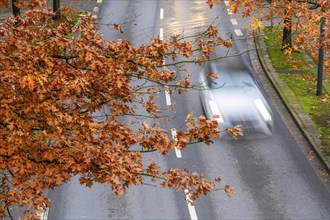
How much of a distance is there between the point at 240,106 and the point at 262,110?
0.92m

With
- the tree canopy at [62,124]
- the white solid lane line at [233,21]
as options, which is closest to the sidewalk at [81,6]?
the white solid lane line at [233,21]

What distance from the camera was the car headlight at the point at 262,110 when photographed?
27.0 metres

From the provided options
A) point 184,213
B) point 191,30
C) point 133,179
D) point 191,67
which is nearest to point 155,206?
point 184,213

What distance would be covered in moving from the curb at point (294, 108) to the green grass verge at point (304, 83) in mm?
186

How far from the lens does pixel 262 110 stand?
1069 inches

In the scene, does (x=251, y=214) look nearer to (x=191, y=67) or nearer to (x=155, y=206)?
(x=155, y=206)

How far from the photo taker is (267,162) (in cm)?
2462

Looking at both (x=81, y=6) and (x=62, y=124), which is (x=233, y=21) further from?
(x=62, y=124)

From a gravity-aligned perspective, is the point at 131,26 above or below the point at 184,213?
above

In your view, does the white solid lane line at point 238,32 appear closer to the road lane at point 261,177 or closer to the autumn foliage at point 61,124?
the road lane at point 261,177

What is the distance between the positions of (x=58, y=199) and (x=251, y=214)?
5741 millimetres

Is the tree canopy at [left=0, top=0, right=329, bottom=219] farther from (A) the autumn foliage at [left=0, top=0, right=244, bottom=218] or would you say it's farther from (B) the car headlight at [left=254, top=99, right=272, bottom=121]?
(B) the car headlight at [left=254, top=99, right=272, bottom=121]

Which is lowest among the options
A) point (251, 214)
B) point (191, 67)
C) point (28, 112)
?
point (251, 214)

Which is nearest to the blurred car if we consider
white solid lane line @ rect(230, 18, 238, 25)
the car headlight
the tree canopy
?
the car headlight
